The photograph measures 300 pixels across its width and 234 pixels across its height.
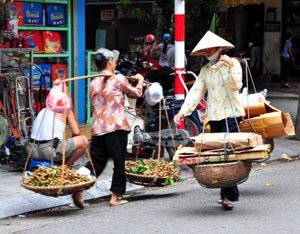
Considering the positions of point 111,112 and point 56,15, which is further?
point 56,15

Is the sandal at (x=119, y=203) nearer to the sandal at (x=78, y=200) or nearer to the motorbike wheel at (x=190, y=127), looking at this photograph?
the sandal at (x=78, y=200)

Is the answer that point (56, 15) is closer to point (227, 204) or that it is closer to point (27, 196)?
point (27, 196)

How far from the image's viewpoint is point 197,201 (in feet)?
25.6

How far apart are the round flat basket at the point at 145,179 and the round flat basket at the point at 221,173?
44.7 inches

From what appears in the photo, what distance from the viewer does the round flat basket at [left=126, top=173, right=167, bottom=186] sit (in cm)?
784

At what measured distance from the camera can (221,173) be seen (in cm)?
668

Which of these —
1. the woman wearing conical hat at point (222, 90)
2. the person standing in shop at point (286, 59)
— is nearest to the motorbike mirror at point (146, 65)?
the person standing in shop at point (286, 59)

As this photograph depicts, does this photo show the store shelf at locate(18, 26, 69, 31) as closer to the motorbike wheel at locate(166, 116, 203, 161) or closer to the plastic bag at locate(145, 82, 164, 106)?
the motorbike wheel at locate(166, 116, 203, 161)

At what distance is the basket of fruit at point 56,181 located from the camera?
684cm

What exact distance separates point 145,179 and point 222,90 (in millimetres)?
1436

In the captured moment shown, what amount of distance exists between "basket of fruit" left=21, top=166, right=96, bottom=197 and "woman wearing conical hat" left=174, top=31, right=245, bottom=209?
47.8 inches

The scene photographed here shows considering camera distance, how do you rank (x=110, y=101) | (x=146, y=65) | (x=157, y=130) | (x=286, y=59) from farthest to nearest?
(x=286, y=59)
(x=146, y=65)
(x=157, y=130)
(x=110, y=101)

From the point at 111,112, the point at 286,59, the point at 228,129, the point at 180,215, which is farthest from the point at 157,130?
the point at 286,59

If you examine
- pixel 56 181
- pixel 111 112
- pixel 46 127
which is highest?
pixel 111 112
